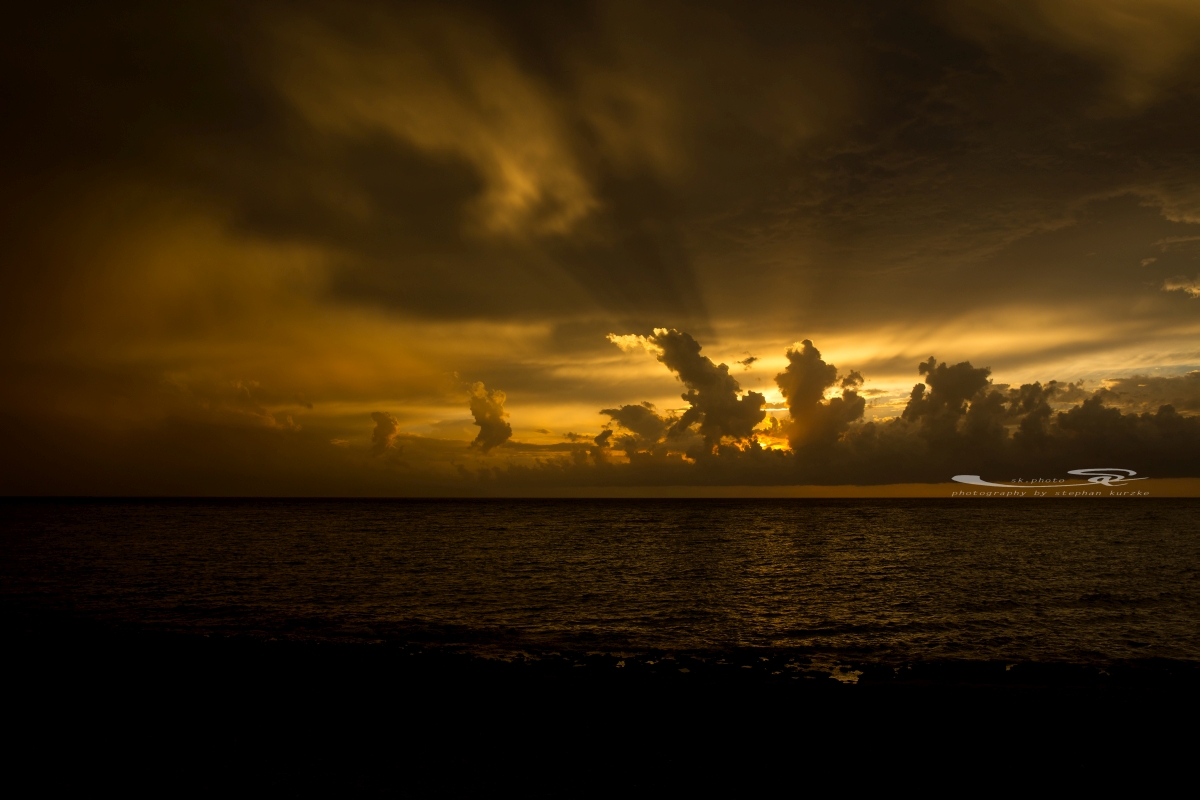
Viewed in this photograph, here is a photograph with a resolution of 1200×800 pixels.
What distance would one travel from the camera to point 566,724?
17500 mm

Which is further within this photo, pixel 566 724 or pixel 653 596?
pixel 653 596

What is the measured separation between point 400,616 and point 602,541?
70.2m

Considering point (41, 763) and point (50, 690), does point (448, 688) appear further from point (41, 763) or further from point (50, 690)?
point (50, 690)

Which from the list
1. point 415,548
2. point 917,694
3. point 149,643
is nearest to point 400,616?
point 149,643

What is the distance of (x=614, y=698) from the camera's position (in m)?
20.0

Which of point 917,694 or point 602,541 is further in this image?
point 602,541

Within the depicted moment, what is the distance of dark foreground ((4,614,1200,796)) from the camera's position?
14031mm

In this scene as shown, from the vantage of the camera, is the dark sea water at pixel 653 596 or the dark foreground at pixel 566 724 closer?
the dark foreground at pixel 566 724

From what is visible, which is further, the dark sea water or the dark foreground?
the dark sea water

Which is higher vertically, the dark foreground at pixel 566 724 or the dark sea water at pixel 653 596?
the dark foreground at pixel 566 724

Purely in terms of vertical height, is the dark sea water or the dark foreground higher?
the dark foreground

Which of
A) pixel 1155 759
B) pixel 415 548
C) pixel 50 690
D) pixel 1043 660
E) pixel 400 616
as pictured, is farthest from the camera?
pixel 415 548

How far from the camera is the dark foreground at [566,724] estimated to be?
14.0 meters

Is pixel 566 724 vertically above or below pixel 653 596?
above
